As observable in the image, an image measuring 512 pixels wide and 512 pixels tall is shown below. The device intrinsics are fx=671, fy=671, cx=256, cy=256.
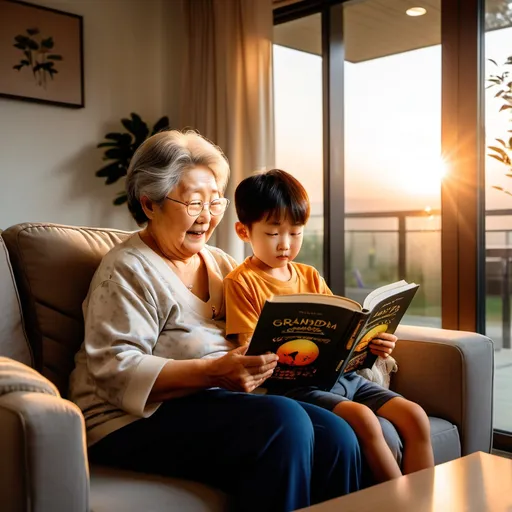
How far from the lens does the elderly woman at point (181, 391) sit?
133cm

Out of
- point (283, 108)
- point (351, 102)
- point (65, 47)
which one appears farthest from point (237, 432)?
point (351, 102)

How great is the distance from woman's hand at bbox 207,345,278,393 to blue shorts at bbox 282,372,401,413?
0.23 metres

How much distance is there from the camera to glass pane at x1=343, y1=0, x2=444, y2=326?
14.1 ft

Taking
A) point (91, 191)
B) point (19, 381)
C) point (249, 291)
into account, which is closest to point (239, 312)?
point (249, 291)

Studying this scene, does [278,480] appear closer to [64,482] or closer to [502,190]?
[64,482]

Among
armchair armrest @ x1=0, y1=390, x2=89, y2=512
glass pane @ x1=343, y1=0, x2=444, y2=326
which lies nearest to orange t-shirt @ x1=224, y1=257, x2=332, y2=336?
armchair armrest @ x1=0, y1=390, x2=89, y2=512

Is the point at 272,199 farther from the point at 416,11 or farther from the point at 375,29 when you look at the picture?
the point at 375,29

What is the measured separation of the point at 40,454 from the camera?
100 cm

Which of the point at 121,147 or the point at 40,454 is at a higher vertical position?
the point at 121,147

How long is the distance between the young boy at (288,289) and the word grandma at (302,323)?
23 cm

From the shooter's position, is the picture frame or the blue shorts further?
the picture frame

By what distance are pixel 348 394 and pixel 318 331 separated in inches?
13.6

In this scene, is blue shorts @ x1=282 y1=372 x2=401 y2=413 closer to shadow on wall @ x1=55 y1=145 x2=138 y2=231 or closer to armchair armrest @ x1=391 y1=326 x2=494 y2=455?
armchair armrest @ x1=391 y1=326 x2=494 y2=455

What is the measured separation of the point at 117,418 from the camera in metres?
1.45
